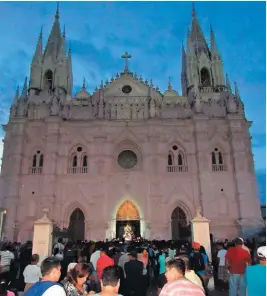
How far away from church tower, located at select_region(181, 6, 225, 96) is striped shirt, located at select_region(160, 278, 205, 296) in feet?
83.4

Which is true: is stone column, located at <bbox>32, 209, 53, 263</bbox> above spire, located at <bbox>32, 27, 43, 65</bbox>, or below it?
below

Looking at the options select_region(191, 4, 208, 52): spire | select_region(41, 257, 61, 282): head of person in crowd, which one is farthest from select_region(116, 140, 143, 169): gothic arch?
select_region(41, 257, 61, 282): head of person in crowd

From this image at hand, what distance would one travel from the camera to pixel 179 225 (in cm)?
2325

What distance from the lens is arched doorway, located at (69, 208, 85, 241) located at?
23.0m

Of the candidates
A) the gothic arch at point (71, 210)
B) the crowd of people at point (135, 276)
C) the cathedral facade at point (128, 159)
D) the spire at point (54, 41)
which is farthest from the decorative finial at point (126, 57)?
the crowd of people at point (135, 276)

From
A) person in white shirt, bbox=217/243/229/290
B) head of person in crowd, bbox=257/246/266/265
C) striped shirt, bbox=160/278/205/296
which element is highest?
head of person in crowd, bbox=257/246/266/265

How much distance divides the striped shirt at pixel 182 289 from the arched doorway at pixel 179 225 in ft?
65.7

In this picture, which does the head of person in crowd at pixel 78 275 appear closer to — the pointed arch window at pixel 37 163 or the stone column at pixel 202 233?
the stone column at pixel 202 233

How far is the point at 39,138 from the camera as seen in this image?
83.5 ft

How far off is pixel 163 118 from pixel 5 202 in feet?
47.8

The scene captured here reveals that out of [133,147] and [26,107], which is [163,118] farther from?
[26,107]

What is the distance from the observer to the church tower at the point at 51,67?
2781cm

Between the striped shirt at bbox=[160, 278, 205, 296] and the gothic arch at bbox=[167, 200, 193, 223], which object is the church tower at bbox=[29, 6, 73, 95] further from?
the striped shirt at bbox=[160, 278, 205, 296]

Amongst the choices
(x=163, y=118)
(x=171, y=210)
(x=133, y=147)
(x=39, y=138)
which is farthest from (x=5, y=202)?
(x=163, y=118)
